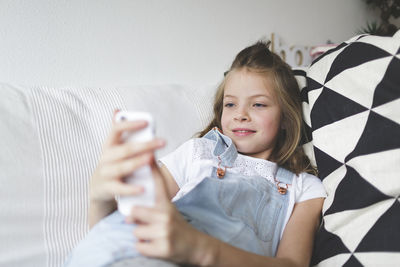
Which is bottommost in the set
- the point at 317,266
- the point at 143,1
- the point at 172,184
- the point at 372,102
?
the point at 317,266

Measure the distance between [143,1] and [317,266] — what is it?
95cm

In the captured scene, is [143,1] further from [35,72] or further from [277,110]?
[277,110]

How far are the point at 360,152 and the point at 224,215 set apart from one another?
0.32 m

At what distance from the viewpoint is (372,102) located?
0.71 metres

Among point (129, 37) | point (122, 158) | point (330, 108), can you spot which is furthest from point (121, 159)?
point (129, 37)

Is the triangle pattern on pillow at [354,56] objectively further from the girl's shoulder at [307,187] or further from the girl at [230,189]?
the girl's shoulder at [307,187]

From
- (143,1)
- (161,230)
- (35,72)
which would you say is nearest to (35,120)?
(35,72)

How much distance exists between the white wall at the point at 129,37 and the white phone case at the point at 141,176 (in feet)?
1.95

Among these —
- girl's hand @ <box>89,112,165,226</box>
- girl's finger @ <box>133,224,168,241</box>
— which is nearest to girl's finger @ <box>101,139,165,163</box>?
girl's hand @ <box>89,112,165,226</box>

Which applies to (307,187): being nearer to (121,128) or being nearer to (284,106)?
(284,106)

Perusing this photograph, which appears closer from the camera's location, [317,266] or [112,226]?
[112,226]

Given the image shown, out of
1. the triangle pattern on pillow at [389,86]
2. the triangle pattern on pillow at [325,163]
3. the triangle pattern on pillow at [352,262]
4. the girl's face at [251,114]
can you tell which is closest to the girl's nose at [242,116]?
the girl's face at [251,114]

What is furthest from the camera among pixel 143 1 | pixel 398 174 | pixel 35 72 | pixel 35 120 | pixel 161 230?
pixel 143 1

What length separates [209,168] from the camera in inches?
31.5
